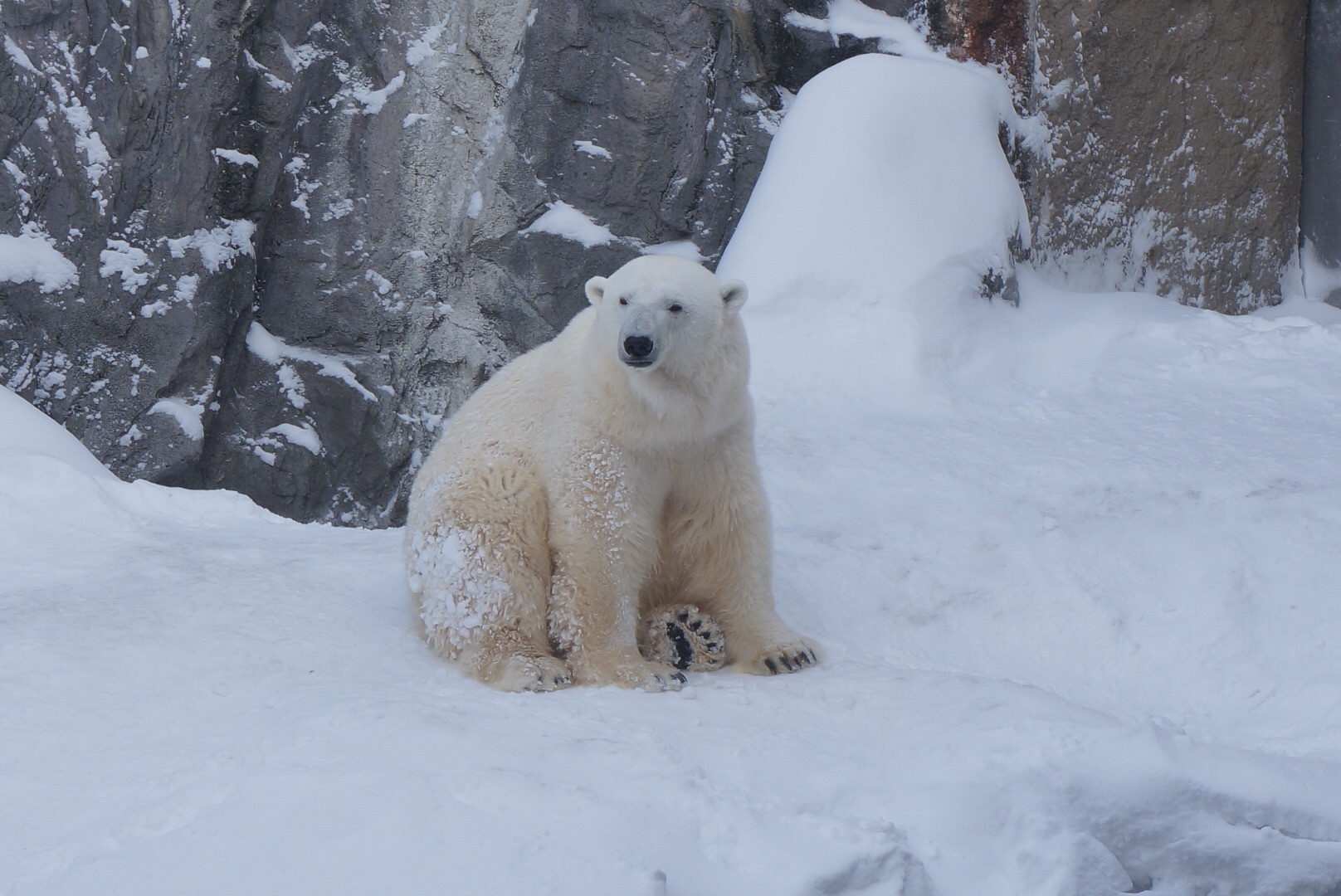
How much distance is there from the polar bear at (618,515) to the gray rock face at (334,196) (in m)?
4.56

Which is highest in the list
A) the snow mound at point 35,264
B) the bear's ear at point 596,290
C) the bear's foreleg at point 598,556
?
the bear's ear at point 596,290

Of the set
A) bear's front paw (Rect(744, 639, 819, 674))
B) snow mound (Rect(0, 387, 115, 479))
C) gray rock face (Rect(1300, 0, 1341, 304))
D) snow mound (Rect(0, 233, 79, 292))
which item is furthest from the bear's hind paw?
gray rock face (Rect(1300, 0, 1341, 304))

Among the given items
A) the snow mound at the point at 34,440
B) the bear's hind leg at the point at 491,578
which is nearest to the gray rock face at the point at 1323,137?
the bear's hind leg at the point at 491,578

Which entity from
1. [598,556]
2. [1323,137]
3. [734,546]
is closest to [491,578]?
[598,556]

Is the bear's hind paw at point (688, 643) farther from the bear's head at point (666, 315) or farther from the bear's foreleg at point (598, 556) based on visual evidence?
the bear's head at point (666, 315)

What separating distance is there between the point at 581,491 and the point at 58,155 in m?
5.88

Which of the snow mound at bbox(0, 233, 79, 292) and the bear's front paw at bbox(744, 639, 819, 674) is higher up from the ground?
the bear's front paw at bbox(744, 639, 819, 674)

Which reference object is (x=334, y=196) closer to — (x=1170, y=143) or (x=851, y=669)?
(x=1170, y=143)

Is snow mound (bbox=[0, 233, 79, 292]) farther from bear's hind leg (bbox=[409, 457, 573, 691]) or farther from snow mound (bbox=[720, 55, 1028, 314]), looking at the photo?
bear's hind leg (bbox=[409, 457, 573, 691])

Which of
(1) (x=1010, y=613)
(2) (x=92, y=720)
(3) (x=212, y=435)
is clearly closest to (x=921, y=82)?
(1) (x=1010, y=613)

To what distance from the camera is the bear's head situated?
308cm

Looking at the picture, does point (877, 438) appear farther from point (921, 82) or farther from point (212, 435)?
point (212, 435)

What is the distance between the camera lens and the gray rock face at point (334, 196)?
23.9 feet

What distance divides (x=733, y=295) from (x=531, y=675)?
49.8 inches
